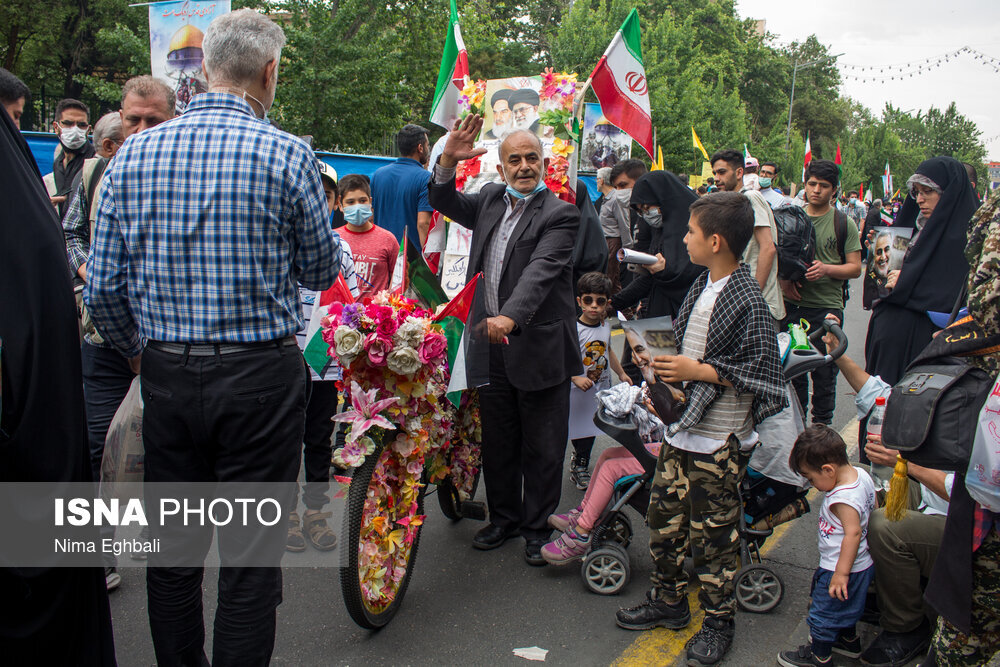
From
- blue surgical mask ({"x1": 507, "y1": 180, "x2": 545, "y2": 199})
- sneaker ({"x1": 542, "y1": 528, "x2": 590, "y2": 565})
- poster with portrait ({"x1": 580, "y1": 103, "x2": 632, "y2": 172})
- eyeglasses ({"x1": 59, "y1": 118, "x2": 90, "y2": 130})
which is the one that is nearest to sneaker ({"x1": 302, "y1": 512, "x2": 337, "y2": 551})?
sneaker ({"x1": 542, "y1": 528, "x2": 590, "y2": 565})

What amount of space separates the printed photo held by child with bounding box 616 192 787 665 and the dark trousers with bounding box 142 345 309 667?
143cm

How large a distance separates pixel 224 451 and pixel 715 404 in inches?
72.4

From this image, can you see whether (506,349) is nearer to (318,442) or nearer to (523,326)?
(523,326)

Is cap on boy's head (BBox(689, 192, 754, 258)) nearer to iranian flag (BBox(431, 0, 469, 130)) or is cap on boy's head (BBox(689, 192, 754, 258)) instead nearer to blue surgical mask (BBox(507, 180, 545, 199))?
blue surgical mask (BBox(507, 180, 545, 199))

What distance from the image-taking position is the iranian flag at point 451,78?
5543 mm

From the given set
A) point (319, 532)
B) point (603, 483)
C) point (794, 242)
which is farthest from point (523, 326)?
point (794, 242)

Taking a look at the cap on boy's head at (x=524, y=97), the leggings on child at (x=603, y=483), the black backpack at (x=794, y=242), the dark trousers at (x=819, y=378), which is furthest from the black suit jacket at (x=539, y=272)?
the dark trousers at (x=819, y=378)

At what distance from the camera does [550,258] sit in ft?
12.0

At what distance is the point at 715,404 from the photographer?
9.95 feet

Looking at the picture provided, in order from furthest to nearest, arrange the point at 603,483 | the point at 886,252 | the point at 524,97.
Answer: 1. the point at 524,97
2. the point at 886,252
3. the point at 603,483

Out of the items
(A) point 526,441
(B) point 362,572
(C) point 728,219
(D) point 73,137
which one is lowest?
(B) point 362,572

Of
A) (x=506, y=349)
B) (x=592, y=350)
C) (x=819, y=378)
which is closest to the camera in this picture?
(x=506, y=349)

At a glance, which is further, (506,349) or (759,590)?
(506,349)

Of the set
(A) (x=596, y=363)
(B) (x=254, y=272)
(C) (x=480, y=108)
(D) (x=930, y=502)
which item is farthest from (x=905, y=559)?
(C) (x=480, y=108)
